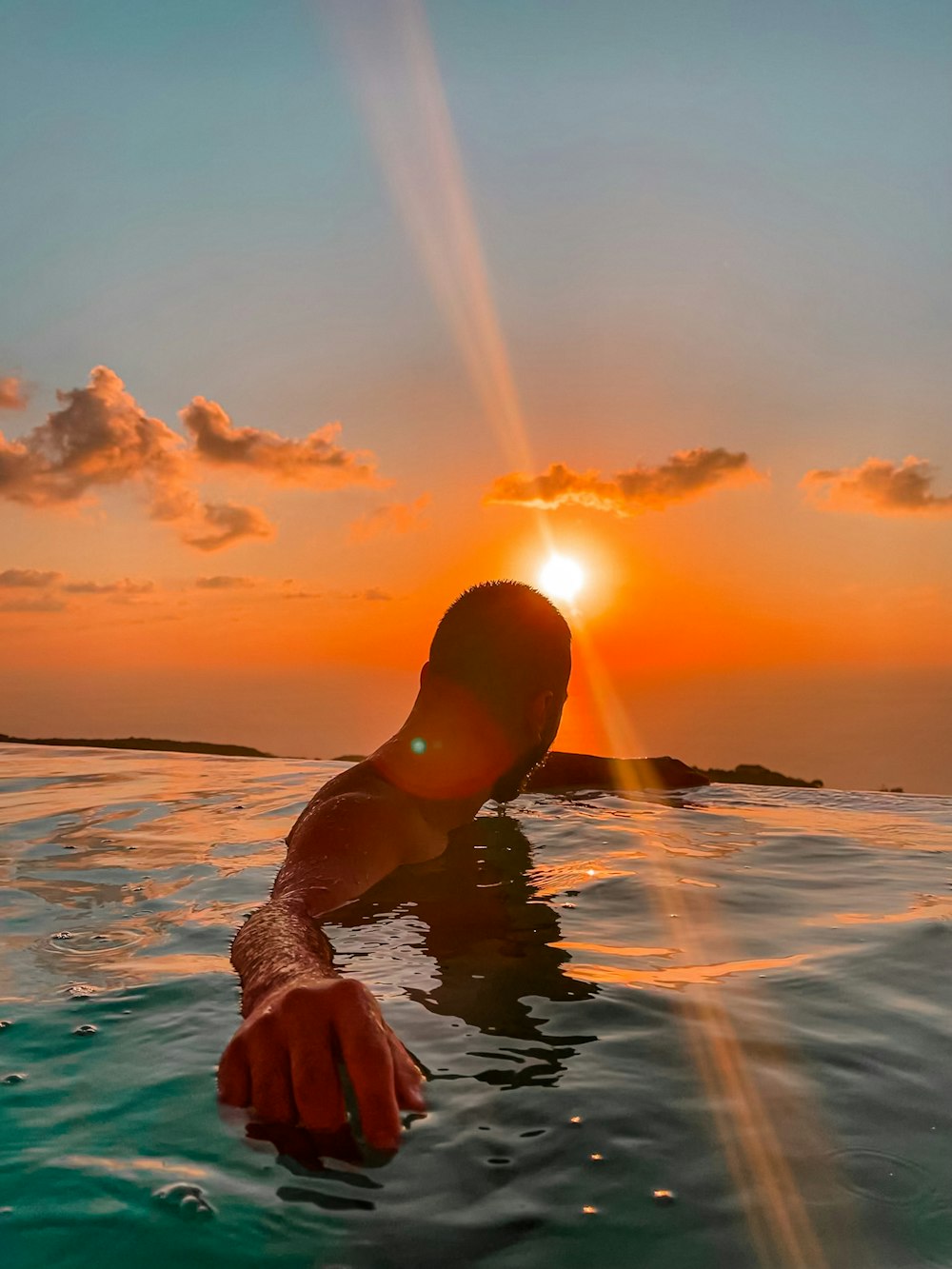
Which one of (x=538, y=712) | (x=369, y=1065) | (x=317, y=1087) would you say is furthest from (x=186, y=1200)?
(x=538, y=712)

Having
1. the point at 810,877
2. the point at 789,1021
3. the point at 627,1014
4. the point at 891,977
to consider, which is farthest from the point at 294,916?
the point at 810,877

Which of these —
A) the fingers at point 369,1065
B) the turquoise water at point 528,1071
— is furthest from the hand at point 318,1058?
the turquoise water at point 528,1071

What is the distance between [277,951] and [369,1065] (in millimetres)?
891

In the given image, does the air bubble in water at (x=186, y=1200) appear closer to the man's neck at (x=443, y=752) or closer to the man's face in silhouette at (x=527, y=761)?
the man's neck at (x=443, y=752)

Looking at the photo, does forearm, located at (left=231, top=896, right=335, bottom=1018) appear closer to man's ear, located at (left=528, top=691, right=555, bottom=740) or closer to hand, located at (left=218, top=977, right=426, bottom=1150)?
hand, located at (left=218, top=977, right=426, bottom=1150)

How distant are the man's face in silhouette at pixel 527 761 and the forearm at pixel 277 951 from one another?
1.82 m

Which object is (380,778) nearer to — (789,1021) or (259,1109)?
(789,1021)

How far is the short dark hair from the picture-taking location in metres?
5.03

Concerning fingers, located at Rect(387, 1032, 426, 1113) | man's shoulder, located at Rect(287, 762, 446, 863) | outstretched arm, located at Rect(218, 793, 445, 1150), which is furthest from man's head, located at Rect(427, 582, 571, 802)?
fingers, located at Rect(387, 1032, 426, 1113)

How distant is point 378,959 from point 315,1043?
1.64 metres

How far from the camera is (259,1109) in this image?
2037 mm

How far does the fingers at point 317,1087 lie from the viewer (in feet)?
6.46

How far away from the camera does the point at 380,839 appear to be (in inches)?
173

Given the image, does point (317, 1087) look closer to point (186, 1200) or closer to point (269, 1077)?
point (269, 1077)
